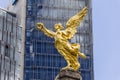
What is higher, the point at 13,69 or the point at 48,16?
the point at 48,16

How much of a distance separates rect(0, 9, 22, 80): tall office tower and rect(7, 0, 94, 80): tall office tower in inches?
58.7

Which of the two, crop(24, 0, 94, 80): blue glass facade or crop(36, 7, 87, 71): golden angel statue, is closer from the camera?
crop(36, 7, 87, 71): golden angel statue

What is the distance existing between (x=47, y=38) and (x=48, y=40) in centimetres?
62

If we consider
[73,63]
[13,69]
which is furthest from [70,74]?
[13,69]

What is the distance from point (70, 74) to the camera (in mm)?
44750

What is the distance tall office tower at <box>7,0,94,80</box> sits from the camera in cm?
12075

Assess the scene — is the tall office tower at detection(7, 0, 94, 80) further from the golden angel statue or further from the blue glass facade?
the golden angel statue

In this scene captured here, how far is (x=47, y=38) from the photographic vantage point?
122562mm

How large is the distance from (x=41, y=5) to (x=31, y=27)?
4452 mm

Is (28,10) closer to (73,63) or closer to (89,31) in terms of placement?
(89,31)

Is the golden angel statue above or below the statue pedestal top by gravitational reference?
above

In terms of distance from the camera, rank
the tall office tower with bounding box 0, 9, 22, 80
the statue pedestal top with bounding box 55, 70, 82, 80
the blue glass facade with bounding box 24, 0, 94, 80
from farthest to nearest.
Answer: the blue glass facade with bounding box 24, 0, 94, 80
the tall office tower with bounding box 0, 9, 22, 80
the statue pedestal top with bounding box 55, 70, 82, 80

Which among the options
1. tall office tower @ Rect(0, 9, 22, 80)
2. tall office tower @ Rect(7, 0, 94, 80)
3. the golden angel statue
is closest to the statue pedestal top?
the golden angel statue

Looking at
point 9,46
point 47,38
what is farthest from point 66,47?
point 9,46
